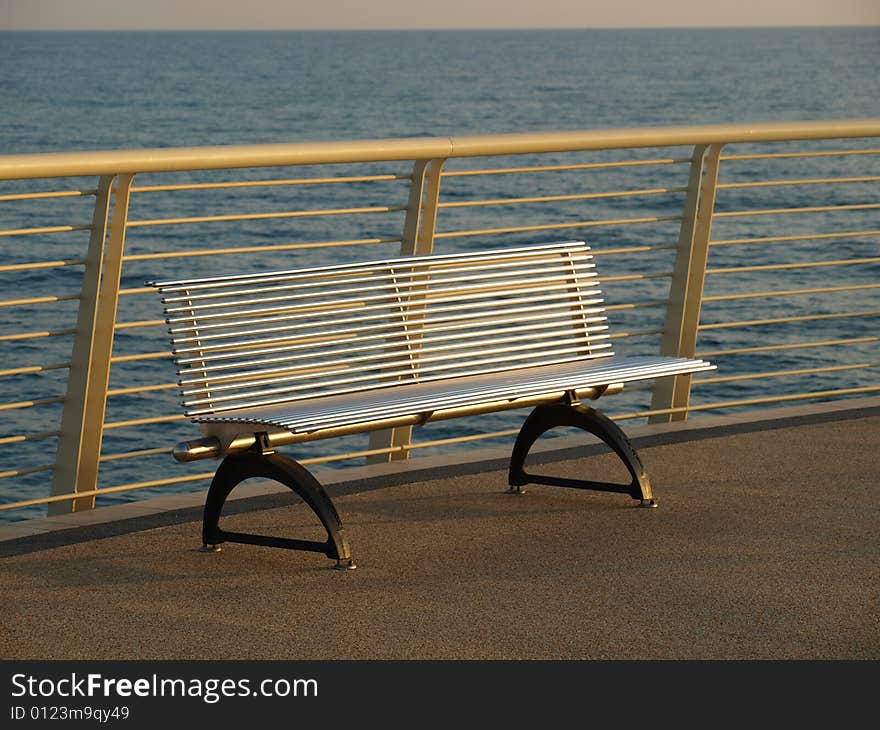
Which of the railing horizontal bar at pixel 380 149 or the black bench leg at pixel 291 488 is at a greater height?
the railing horizontal bar at pixel 380 149

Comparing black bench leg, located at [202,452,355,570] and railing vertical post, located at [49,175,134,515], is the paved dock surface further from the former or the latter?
railing vertical post, located at [49,175,134,515]

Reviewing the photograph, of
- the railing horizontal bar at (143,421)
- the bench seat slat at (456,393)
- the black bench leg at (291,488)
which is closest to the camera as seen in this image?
the bench seat slat at (456,393)

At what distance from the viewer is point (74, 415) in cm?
495

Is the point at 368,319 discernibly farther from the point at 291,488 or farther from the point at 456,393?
A: the point at 291,488

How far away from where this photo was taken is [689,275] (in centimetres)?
621

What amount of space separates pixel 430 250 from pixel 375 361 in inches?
28.1

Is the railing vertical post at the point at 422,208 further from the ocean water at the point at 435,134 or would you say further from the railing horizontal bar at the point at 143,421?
the ocean water at the point at 435,134

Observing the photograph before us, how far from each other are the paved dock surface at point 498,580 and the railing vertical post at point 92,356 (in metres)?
0.31

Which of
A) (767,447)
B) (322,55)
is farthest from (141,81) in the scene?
(767,447)

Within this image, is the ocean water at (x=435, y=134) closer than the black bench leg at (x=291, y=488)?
No

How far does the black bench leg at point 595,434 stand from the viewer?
5.05m

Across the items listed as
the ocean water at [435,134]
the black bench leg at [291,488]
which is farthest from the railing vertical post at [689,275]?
the ocean water at [435,134]
